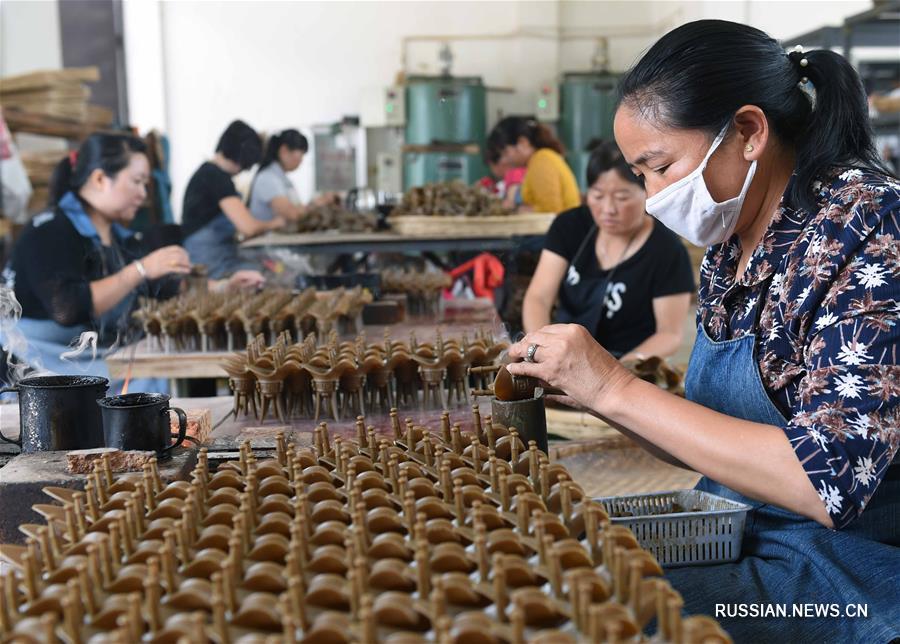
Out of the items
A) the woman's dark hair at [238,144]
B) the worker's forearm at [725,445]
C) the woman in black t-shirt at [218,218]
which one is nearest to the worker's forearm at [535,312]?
the worker's forearm at [725,445]

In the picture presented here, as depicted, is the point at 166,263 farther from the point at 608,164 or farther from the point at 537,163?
the point at 537,163

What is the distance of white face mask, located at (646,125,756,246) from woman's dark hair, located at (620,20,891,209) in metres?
0.09

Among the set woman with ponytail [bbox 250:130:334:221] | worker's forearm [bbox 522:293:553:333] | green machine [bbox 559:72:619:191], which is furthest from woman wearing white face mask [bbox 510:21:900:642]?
green machine [bbox 559:72:619:191]

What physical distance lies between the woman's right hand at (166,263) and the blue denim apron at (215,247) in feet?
8.45

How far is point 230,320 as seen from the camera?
3.54 meters

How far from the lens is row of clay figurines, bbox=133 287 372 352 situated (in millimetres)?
3520

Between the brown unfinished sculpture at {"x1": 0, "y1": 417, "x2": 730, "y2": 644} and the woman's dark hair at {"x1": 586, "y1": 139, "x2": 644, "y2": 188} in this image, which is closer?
the brown unfinished sculpture at {"x1": 0, "y1": 417, "x2": 730, "y2": 644}

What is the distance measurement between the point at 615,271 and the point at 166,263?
6.45ft

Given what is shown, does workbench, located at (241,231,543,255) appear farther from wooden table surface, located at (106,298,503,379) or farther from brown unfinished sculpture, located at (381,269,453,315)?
wooden table surface, located at (106,298,503,379)

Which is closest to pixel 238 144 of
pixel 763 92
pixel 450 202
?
pixel 450 202

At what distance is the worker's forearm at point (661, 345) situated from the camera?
12.9ft

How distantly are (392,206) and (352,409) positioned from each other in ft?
13.3

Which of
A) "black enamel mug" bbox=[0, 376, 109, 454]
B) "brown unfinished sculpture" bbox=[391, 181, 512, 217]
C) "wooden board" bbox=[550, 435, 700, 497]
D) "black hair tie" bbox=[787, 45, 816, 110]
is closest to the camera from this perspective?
"black hair tie" bbox=[787, 45, 816, 110]
